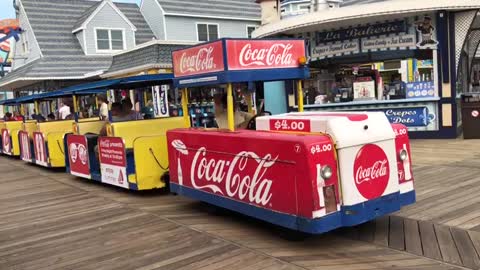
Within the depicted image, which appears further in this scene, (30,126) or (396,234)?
(30,126)

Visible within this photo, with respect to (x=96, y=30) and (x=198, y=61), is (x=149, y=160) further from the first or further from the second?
(x=96, y=30)

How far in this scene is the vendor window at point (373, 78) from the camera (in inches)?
485

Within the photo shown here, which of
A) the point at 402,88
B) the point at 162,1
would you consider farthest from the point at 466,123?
the point at 162,1

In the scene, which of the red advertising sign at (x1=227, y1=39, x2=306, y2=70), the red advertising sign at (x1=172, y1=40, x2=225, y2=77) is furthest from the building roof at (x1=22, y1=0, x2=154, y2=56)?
the red advertising sign at (x1=227, y1=39, x2=306, y2=70)

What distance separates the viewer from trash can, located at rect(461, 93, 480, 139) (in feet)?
37.0

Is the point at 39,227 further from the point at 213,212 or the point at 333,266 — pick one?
the point at 333,266

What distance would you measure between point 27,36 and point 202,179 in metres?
25.1

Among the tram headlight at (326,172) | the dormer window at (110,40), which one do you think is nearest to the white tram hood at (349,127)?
the tram headlight at (326,172)

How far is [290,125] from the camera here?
17.2 feet

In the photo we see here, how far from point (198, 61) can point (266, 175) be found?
195 centimetres

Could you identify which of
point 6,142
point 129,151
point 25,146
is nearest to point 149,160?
point 129,151

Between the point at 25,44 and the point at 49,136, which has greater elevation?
the point at 25,44

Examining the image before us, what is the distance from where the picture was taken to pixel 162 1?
26.8 metres

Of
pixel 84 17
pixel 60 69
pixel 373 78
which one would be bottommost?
pixel 373 78
